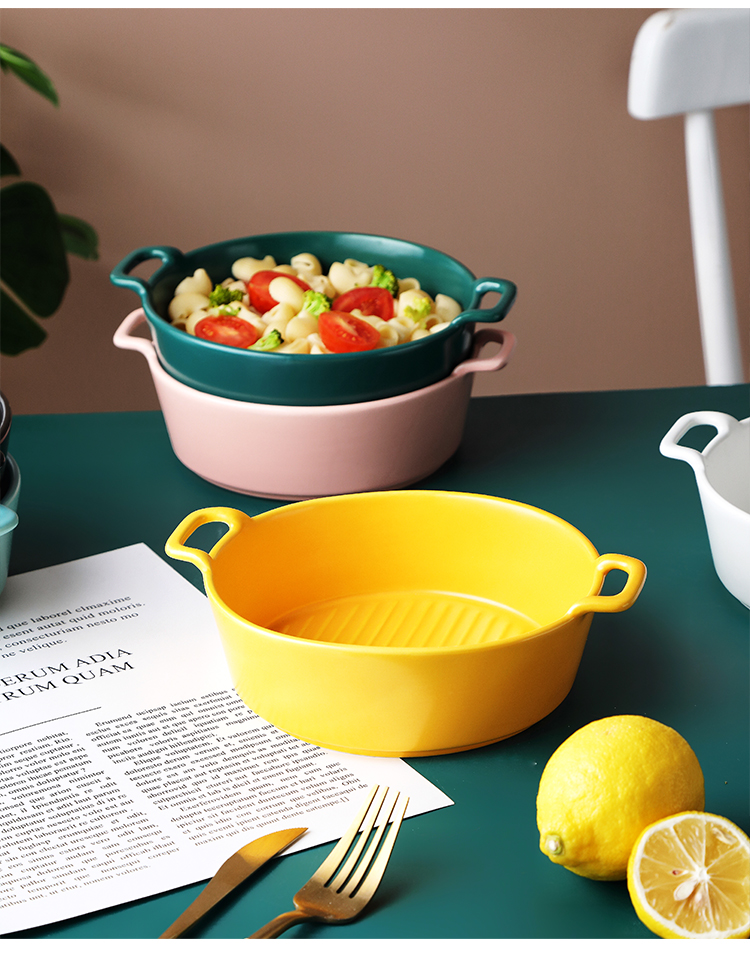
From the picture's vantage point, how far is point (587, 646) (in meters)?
0.76

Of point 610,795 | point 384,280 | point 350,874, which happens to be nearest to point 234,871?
point 350,874

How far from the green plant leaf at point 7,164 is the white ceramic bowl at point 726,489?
5.21ft

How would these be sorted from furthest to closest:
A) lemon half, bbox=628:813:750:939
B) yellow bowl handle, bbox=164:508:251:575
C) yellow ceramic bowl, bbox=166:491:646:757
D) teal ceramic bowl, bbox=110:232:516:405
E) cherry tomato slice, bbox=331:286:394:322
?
cherry tomato slice, bbox=331:286:394:322, teal ceramic bowl, bbox=110:232:516:405, yellow bowl handle, bbox=164:508:251:575, yellow ceramic bowl, bbox=166:491:646:757, lemon half, bbox=628:813:750:939

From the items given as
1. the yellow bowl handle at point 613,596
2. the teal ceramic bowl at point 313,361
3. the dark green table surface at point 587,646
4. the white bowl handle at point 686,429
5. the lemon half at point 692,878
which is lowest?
the dark green table surface at point 587,646

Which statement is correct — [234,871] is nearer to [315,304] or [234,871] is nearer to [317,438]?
[317,438]

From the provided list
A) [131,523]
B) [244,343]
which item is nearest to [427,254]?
[244,343]

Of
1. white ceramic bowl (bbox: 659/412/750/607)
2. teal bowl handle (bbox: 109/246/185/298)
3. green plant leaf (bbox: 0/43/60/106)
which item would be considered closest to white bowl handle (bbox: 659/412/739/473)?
white ceramic bowl (bbox: 659/412/750/607)

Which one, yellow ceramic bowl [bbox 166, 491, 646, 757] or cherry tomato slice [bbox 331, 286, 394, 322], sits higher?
cherry tomato slice [bbox 331, 286, 394, 322]

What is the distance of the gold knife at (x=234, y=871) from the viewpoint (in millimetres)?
513

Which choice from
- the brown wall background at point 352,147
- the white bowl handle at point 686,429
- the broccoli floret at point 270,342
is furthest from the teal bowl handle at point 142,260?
the brown wall background at point 352,147

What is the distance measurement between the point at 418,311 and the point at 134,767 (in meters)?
0.54

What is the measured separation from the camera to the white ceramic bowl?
0.72 meters

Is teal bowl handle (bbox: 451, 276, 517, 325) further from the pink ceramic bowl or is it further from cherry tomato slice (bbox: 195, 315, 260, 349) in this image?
cherry tomato slice (bbox: 195, 315, 260, 349)

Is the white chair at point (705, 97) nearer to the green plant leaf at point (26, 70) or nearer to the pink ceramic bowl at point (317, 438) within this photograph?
the pink ceramic bowl at point (317, 438)
